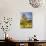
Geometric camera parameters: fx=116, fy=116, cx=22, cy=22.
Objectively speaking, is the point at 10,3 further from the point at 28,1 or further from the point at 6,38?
the point at 6,38

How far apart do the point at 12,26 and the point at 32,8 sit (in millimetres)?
620

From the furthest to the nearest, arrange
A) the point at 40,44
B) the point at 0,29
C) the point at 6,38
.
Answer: the point at 0,29 → the point at 6,38 → the point at 40,44

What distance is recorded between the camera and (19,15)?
2.68m

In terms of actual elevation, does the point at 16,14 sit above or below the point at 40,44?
above

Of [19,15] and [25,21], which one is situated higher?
[19,15]

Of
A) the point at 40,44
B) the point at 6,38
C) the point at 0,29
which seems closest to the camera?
the point at 40,44

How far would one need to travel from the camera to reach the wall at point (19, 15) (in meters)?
2.63

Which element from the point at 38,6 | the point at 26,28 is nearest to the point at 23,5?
the point at 38,6

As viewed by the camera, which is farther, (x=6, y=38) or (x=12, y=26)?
(x=12, y=26)

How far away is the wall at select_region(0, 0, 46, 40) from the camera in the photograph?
2.63 metres

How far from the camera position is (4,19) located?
2.68 m

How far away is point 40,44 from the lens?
2.29 m

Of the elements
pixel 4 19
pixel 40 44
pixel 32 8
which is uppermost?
pixel 32 8

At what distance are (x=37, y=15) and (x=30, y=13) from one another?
169mm
